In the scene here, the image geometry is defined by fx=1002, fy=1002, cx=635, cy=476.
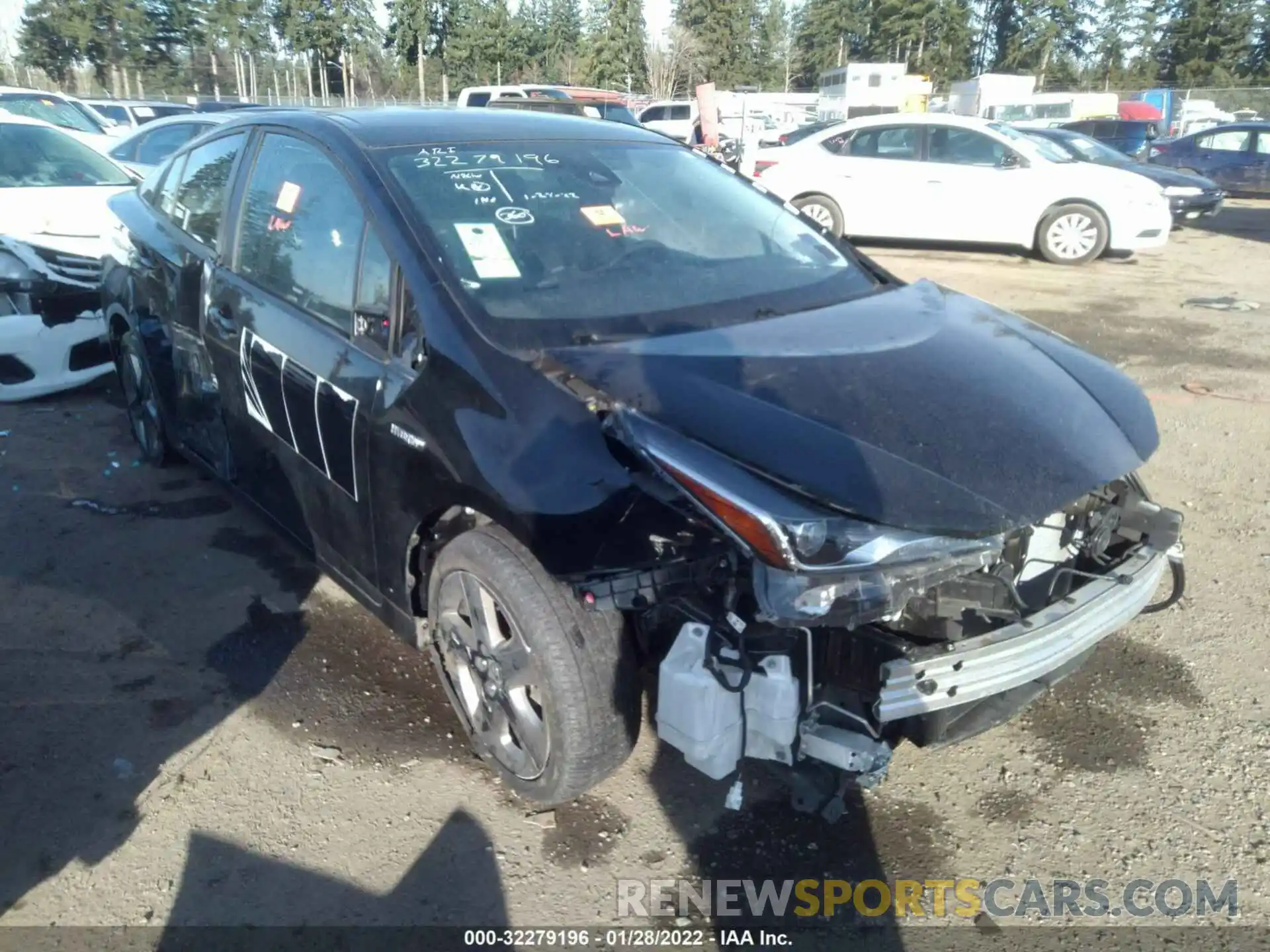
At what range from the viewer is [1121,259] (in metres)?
12.4

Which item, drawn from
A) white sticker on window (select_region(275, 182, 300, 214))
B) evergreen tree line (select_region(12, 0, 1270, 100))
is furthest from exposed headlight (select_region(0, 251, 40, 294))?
evergreen tree line (select_region(12, 0, 1270, 100))

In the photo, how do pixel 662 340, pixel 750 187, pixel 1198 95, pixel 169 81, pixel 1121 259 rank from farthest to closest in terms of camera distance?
pixel 169 81 → pixel 1198 95 → pixel 1121 259 → pixel 750 187 → pixel 662 340

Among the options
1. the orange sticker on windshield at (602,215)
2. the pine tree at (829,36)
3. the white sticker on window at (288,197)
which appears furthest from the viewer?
the pine tree at (829,36)

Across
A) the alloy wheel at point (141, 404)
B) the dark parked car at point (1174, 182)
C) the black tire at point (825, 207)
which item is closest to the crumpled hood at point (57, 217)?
the alloy wheel at point (141, 404)

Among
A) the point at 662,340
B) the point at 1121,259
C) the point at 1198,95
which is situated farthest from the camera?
Answer: the point at 1198,95

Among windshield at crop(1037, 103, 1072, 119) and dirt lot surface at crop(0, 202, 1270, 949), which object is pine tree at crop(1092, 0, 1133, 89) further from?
dirt lot surface at crop(0, 202, 1270, 949)

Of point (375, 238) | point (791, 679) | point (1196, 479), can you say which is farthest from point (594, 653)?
point (1196, 479)

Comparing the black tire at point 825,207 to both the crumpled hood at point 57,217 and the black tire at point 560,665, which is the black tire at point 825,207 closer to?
the crumpled hood at point 57,217

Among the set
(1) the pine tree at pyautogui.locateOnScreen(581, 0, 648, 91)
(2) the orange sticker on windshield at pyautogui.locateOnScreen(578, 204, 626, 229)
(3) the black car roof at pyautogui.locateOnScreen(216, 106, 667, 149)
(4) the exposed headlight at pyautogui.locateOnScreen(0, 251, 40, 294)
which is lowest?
(4) the exposed headlight at pyautogui.locateOnScreen(0, 251, 40, 294)

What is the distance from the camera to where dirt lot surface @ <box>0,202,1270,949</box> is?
2.59m

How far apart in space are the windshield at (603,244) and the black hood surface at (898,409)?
0.59 feet

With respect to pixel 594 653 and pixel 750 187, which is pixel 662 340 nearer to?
pixel 594 653

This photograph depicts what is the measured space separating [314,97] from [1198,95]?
37.3m

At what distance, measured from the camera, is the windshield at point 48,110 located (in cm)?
1201
